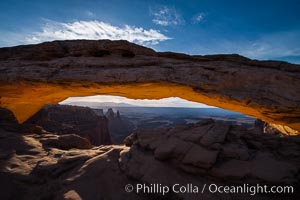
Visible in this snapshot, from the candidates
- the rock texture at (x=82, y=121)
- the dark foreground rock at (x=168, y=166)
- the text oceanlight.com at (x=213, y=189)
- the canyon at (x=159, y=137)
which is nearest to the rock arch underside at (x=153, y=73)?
the canyon at (x=159, y=137)

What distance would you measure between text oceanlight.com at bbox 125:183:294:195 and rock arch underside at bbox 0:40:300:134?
10.5ft

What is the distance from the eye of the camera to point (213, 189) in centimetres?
627

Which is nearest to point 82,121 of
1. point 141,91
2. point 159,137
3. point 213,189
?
point 141,91

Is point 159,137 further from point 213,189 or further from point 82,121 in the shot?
point 82,121

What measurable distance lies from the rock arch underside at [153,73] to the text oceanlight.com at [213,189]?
126 inches

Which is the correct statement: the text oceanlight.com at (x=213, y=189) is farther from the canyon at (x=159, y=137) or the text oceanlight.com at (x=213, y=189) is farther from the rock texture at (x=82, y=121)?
the rock texture at (x=82, y=121)

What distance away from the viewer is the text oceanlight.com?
5.95 metres

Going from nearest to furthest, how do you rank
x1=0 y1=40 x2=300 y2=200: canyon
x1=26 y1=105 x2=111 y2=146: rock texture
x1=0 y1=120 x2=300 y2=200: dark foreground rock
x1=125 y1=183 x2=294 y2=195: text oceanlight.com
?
x1=125 y1=183 x2=294 y2=195: text oceanlight.com < x1=0 y1=120 x2=300 y2=200: dark foreground rock < x1=0 y1=40 x2=300 y2=200: canyon < x1=26 y1=105 x2=111 y2=146: rock texture

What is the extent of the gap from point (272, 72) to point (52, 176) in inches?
435

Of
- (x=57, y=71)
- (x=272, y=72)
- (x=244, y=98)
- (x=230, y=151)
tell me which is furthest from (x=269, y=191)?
(x=57, y=71)

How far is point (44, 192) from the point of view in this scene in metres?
6.84

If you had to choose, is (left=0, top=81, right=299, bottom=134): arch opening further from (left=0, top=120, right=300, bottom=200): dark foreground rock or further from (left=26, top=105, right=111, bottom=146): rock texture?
(left=26, top=105, right=111, bottom=146): rock texture

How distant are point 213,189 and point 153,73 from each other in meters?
5.42

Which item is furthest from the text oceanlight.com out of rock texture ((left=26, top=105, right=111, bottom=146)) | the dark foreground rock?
rock texture ((left=26, top=105, right=111, bottom=146))
